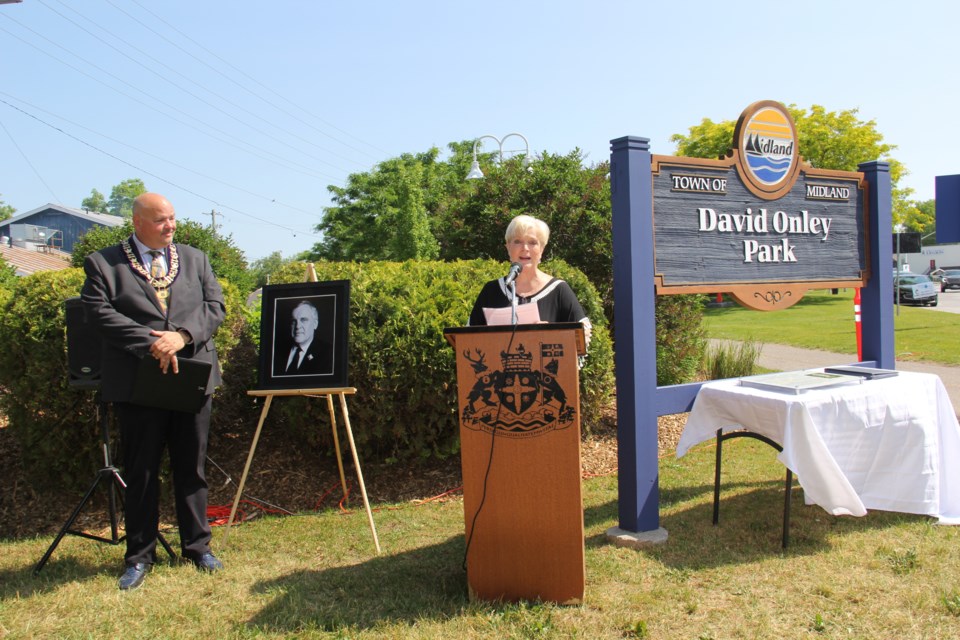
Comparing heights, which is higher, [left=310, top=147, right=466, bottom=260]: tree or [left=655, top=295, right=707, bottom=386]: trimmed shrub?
[left=310, top=147, right=466, bottom=260]: tree

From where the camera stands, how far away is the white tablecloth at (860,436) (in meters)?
4.11

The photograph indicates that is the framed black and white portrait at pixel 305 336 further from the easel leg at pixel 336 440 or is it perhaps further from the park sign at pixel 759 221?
the park sign at pixel 759 221

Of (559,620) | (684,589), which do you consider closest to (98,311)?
(559,620)

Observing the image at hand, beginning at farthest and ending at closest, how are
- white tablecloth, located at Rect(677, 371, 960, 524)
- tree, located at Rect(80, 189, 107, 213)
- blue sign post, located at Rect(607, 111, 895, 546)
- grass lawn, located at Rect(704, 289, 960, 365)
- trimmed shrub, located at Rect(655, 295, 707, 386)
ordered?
1. tree, located at Rect(80, 189, 107, 213)
2. grass lawn, located at Rect(704, 289, 960, 365)
3. trimmed shrub, located at Rect(655, 295, 707, 386)
4. blue sign post, located at Rect(607, 111, 895, 546)
5. white tablecloth, located at Rect(677, 371, 960, 524)

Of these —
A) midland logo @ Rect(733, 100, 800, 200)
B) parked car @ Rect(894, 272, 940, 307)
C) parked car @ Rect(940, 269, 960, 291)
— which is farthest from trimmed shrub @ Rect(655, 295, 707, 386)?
parked car @ Rect(940, 269, 960, 291)

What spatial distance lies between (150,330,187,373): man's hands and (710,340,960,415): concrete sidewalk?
30.3 feet

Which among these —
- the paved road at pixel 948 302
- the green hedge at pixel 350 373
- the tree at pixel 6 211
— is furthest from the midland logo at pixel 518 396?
the tree at pixel 6 211

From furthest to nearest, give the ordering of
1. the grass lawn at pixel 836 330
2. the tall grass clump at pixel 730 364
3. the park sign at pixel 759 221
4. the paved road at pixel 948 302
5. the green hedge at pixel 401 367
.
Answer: the paved road at pixel 948 302
the grass lawn at pixel 836 330
the tall grass clump at pixel 730 364
the green hedge at pixel 401 367
the park sign at pixel 759 221

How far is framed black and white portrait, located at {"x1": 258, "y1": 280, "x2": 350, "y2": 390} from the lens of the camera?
4637mm

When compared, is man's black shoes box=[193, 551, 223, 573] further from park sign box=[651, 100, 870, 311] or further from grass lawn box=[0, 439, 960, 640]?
park sign box=[651, 100, 870, 311]

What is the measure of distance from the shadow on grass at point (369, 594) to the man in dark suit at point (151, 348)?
0.71 meters

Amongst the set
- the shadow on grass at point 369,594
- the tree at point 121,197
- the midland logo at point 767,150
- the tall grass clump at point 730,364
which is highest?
the tree at point 121,197

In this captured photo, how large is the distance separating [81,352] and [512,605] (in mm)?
3024

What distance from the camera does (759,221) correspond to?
506 cm
